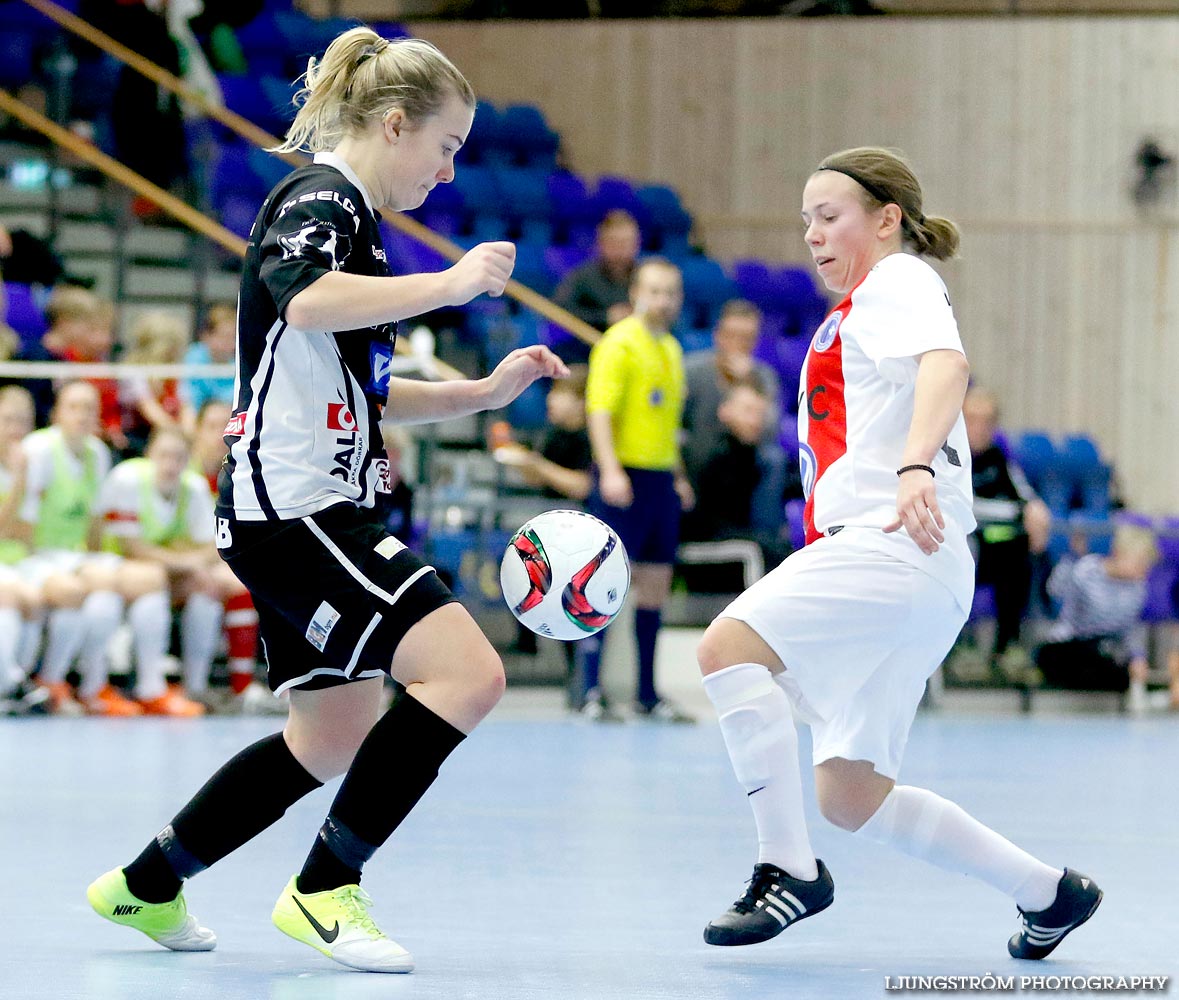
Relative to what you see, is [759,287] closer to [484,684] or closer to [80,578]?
[80,578]

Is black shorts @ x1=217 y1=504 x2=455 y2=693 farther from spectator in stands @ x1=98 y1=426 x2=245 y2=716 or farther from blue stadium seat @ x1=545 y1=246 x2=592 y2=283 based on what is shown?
blue stadium seat @ x1=545 y1=246 x2=592 y2=283

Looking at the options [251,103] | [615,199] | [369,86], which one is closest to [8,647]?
[369,86]

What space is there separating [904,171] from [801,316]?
9601mm

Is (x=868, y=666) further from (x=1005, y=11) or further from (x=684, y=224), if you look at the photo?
(x=1005, y=11)

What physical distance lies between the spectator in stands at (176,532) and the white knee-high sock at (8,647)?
2.08 ft

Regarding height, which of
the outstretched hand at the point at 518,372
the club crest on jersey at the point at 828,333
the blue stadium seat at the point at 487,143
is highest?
the blue stadium seat at the point at 487,143

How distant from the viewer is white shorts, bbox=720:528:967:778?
294 centimetres

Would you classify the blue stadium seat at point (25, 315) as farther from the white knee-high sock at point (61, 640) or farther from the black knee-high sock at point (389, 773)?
the black knee-high sock at point (389, 773)

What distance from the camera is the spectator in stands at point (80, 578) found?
24.8ft

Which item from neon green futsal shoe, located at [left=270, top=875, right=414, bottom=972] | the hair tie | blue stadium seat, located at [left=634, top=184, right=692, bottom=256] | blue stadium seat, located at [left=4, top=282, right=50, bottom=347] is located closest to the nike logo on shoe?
neon green futsal shoe, located at [left=270, top=875, right=414, bottom=972]

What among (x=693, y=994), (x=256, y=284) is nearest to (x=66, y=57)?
(x=256, y=284)

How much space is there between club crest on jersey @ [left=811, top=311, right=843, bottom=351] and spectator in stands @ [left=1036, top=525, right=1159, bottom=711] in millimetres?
6382

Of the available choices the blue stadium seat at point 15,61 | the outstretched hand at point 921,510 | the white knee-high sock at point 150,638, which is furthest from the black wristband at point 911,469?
the blue stadium seat at point 15,61

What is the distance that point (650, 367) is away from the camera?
7.60 metres
